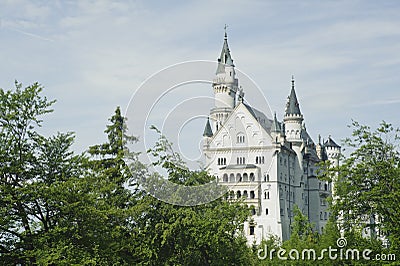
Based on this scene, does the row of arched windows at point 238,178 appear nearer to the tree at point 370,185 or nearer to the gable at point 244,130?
the gable at point 244,130

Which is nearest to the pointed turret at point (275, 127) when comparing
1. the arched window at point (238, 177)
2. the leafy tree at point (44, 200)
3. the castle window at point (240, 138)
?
the castle window at point (240, 138)

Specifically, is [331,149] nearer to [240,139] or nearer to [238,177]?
[240,139]

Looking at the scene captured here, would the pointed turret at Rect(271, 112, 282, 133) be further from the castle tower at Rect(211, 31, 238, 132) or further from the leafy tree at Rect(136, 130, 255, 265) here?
the leafy tree at Rect(136, 130, 255, 265)

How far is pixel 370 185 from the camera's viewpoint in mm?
28516

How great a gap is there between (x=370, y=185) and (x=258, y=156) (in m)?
64.6

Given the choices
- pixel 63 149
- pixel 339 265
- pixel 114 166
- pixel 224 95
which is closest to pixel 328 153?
pixel 224 95

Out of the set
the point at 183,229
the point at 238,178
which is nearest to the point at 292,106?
the point at 238,178

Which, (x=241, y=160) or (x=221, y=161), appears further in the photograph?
(x=221, y=161)

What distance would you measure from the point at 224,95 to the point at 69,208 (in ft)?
241

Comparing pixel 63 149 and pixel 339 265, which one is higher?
pixel 63 149

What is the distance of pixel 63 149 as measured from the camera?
87.8 feet

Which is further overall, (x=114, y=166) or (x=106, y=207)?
(x=114, y=166)

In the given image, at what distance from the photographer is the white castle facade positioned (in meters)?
88.1

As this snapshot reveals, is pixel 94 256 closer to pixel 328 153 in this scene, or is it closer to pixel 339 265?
pixel 339 265
